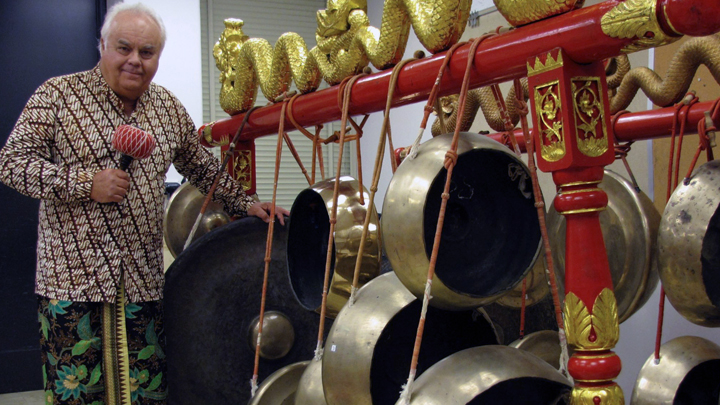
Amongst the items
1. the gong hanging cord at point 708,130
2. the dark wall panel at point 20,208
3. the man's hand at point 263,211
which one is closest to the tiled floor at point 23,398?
the dark wall panel at point 20,208

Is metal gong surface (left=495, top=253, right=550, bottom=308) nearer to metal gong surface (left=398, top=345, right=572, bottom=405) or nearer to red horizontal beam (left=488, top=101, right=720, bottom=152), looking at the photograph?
red horizontal beam (left=488, top=101, right=720, bottom=152)

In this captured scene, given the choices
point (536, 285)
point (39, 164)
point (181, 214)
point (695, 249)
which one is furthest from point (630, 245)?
point (181, 214)

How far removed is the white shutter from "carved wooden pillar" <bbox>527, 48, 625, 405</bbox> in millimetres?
3801

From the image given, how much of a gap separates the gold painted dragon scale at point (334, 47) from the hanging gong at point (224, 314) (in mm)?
415

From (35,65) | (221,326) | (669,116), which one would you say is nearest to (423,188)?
(669,116)

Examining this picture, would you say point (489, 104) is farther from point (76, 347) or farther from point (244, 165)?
point (76, 347)

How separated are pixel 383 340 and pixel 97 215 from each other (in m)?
0.85

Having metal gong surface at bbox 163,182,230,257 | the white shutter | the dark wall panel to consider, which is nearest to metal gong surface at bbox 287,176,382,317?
metal gong surface at bbox 163,182,230,257

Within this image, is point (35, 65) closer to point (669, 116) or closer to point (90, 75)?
point (90, 75)

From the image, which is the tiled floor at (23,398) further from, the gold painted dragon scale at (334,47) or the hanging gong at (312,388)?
the hanging gong at (312,388)

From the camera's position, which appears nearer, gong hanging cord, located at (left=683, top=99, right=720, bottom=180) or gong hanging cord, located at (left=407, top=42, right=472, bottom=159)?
gong hanging cord, located at (left=407, top=42, right=472, bottom=159)

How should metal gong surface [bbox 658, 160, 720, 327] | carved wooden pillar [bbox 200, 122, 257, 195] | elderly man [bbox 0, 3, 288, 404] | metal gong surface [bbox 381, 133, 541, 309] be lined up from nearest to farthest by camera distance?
metal gong surface [bbox 381, 133, 541, 309] → metal gong surface [bbox 658, 160, 720, 327] → elderly man [bbox 0, 3, 288, 404] → carved wooden pillar [bbox 200, 122, 257, 195]

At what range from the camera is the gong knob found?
6.28 ft

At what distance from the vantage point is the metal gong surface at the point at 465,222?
964 millimetres
